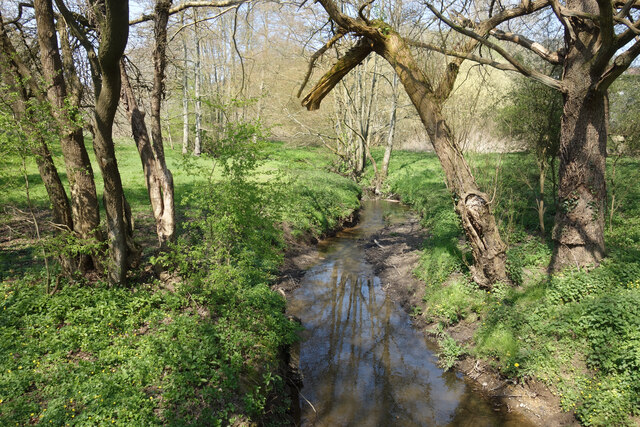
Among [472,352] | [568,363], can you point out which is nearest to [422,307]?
[472,352]

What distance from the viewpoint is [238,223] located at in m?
6.21

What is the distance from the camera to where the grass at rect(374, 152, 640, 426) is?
4.81 m

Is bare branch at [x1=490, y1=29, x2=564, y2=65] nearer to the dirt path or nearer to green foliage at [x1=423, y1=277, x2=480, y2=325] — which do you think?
green foliage at [x1=423, y1=277, x2=480, y2=325]

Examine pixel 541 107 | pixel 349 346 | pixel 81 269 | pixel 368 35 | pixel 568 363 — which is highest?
pixel 368 35

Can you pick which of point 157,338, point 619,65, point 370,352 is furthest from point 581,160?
point 157,338

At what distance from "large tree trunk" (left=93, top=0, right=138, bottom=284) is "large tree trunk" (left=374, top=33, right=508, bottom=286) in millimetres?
4198

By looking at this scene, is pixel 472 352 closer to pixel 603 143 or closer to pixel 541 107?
pixel 603 143

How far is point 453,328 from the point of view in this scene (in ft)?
23.1

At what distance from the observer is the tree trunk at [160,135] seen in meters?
6.14

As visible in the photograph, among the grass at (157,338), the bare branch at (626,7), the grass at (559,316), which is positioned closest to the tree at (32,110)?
Answer: the grass at (157,338)

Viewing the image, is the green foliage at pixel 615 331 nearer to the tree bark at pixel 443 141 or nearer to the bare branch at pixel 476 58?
the tree bark at pixel 443 141

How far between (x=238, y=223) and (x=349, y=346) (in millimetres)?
2994

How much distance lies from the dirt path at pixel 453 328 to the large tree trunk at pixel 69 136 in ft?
20.1

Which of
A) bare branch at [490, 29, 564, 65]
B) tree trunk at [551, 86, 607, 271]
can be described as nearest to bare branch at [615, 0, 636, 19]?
tree trunk at [551, 86, 607, 271]
